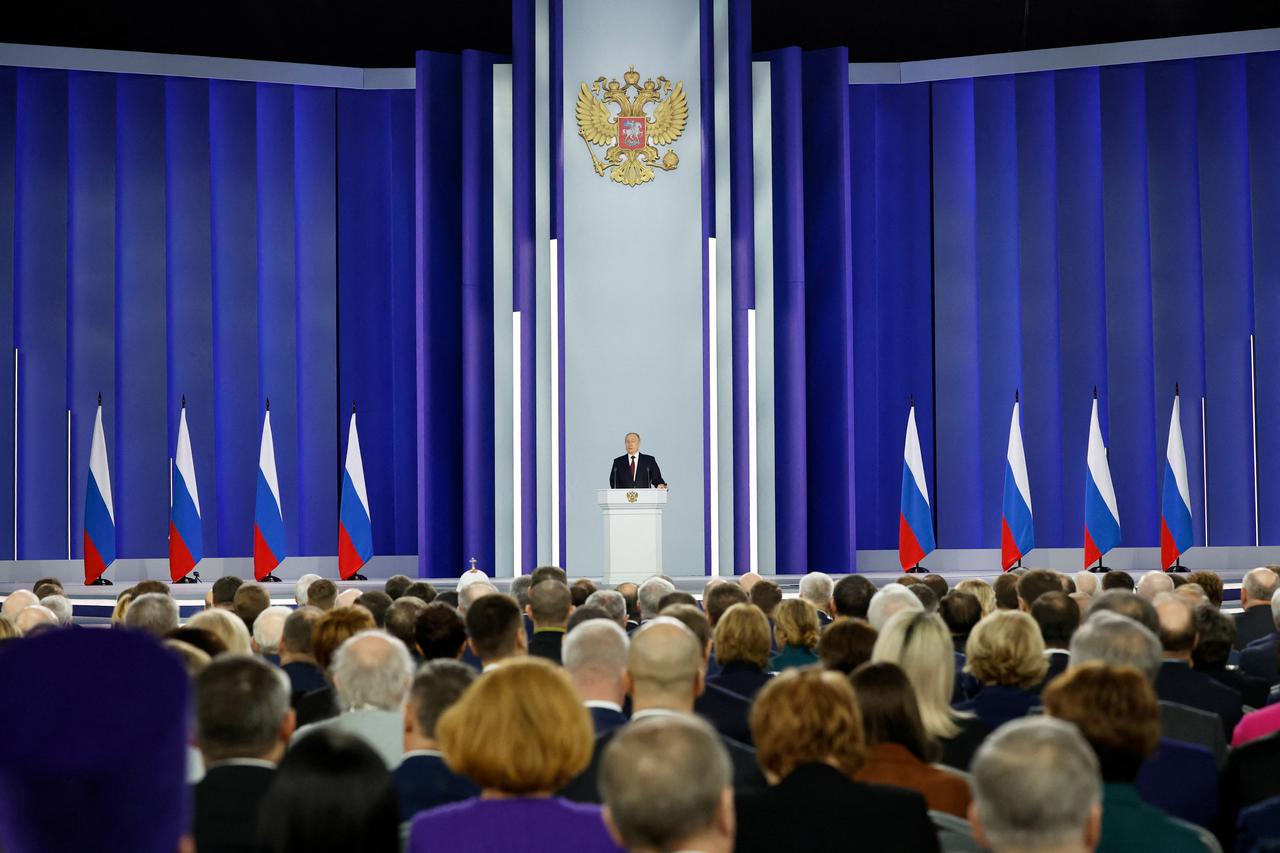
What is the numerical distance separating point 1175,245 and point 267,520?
9795 millimetres

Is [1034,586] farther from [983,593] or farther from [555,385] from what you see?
[555,385]

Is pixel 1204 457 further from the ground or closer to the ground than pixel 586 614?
further from the ground

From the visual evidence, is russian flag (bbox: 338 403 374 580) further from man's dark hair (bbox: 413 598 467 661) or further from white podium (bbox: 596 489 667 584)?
man's dark hair (bbox: 413 598 467 661)

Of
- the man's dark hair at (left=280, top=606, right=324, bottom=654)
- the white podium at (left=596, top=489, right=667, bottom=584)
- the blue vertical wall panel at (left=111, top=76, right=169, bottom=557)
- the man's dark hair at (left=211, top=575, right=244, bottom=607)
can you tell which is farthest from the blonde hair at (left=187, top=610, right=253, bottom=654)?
the blue vertical wall panel at (left=111, top=76, right=169, bottom=557)

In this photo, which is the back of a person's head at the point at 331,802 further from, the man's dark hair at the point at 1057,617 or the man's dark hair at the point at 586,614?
the man's dark hair at the point at 1057,617

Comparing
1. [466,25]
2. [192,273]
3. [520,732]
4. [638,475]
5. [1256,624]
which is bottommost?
[1256,624]

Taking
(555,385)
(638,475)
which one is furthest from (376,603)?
(555,385)

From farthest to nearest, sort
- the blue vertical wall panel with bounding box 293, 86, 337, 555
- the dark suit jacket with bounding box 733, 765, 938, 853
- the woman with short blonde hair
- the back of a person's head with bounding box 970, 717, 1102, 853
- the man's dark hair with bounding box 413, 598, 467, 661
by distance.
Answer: the blue vertical wall panel with bounding box 293, 86, 337, 555, the man's dark hair with bounding box 413, 598, 467, 661, the dark suit jacket with bounding box 733, 765, 938, 853, the woman with short blonde hair, the back of a person's head with bounding box 970, 717, 1102, 853

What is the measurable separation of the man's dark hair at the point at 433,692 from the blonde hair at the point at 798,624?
2.09 m

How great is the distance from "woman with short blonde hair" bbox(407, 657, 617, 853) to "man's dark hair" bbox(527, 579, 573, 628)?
2.84m

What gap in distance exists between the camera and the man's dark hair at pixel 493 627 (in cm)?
418

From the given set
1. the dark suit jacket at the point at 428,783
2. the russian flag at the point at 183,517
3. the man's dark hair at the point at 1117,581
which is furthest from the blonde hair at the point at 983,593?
the russian flag at the point at 183,517

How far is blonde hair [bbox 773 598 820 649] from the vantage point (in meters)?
4.96

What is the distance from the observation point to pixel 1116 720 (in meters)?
2.62
